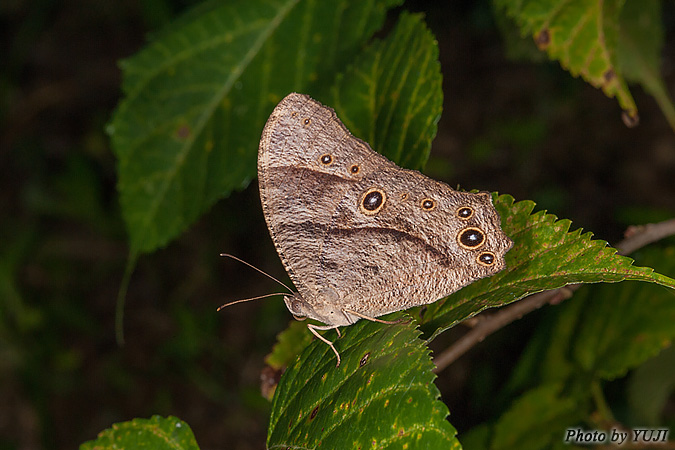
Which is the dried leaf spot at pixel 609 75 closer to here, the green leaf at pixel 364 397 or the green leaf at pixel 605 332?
the green leaf at pixel 605 332

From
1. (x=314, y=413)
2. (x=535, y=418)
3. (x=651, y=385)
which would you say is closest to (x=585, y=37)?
(x=535, y=418)

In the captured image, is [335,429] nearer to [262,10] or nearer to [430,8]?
[262,10]

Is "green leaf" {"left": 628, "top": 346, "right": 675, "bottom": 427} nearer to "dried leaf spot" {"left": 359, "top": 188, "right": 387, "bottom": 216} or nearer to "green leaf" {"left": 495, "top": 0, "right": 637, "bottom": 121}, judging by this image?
"green leaf" {"left": 495, "top": 0, "right": 637, "bottom": 121}

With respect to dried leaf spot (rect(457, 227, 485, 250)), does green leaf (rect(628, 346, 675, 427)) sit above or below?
below

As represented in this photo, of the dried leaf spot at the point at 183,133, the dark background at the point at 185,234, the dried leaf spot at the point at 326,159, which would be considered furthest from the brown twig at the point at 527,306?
the dark background at the point at 185,234

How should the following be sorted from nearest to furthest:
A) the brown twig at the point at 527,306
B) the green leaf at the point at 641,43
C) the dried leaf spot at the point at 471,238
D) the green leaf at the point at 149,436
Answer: the dried leaf spot at the point at 471,238 < the brown twig at the point at 527,306 < the green leaf at the point at 149,436 < the green leaf at the point at 641,43

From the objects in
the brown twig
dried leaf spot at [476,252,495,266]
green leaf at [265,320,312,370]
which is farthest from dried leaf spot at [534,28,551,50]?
green leaf at [265,320,312,370]
